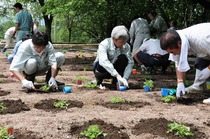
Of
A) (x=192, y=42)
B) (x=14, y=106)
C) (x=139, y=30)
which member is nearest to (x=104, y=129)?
(x=14, y=106)

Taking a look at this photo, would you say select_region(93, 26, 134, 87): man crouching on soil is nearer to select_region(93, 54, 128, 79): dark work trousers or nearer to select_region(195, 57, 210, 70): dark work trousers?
select_region(93, 54, 128, 79): dark work trousers

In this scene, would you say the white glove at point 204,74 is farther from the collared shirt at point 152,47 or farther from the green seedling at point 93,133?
the green seedling at point 93,133

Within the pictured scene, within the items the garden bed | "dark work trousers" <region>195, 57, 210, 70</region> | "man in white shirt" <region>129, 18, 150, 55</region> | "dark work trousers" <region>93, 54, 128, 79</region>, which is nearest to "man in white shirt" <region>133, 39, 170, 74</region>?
"man in white shirt" <region>129, 18, 150, 55</region>

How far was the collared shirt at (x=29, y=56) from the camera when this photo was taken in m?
5.61

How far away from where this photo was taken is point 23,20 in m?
9.82

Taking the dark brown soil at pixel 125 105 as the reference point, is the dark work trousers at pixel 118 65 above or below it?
above

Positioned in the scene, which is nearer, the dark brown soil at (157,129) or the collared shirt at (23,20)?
the dark brown soil at (157,129)

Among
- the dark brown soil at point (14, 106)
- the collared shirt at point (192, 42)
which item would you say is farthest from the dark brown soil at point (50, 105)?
the collared shirt at point (192, 42)

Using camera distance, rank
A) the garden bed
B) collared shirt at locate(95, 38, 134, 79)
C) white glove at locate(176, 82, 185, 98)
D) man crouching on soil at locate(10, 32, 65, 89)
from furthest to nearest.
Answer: collared shirt at locate(95, 38, 134, 79)
man crouching on soil at locate(10, 32, 65, 89)
white glove at locate(176, 82, 185, 98)
the garden bed

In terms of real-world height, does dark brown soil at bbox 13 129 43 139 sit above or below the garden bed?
above

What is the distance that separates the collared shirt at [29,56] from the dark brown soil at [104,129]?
2.28m

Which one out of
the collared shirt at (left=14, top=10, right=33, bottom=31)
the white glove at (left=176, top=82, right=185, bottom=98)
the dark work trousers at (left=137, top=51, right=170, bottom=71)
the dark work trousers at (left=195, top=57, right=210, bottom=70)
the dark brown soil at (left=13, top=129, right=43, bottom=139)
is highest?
the collared shirt at (left=14, top=10, right=33, bottom=31)

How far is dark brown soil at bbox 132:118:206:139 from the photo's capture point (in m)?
3.40

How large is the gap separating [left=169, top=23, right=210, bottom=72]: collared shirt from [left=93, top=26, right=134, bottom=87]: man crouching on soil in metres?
1.09
